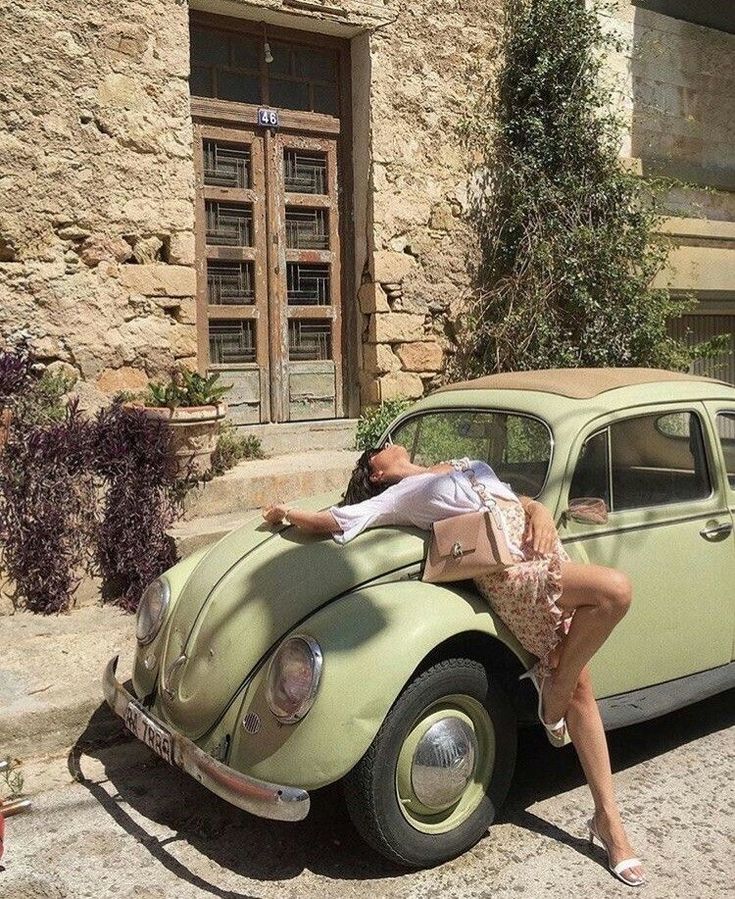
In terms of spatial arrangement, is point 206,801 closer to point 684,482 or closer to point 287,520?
point 287,520

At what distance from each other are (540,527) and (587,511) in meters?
0.36

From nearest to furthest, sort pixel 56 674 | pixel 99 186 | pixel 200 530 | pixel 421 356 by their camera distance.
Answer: pixel 56 674 < pixel 200 530 < pixel 99 186 < pixel 421 356

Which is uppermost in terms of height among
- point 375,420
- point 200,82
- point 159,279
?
point 200,82

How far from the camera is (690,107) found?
33.5ft

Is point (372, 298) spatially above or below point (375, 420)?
above

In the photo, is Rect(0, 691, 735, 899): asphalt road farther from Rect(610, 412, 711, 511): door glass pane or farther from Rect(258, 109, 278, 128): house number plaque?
Rect(258, 109, 278, 128): house number plaque

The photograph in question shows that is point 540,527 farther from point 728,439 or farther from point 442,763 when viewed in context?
point 728,439

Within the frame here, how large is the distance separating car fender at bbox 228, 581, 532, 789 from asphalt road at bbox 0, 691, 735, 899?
0.42 metres

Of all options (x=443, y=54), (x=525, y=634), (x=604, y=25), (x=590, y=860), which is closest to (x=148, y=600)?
(x=525, y=634)

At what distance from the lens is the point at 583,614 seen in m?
3.13

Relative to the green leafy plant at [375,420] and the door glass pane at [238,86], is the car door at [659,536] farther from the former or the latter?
the door glass pane at [238,86]

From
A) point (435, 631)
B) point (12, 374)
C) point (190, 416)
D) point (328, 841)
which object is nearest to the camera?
point (435, 631)

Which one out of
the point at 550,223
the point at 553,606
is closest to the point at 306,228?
the point at 550,223

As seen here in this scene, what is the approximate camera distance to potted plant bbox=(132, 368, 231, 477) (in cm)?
599
